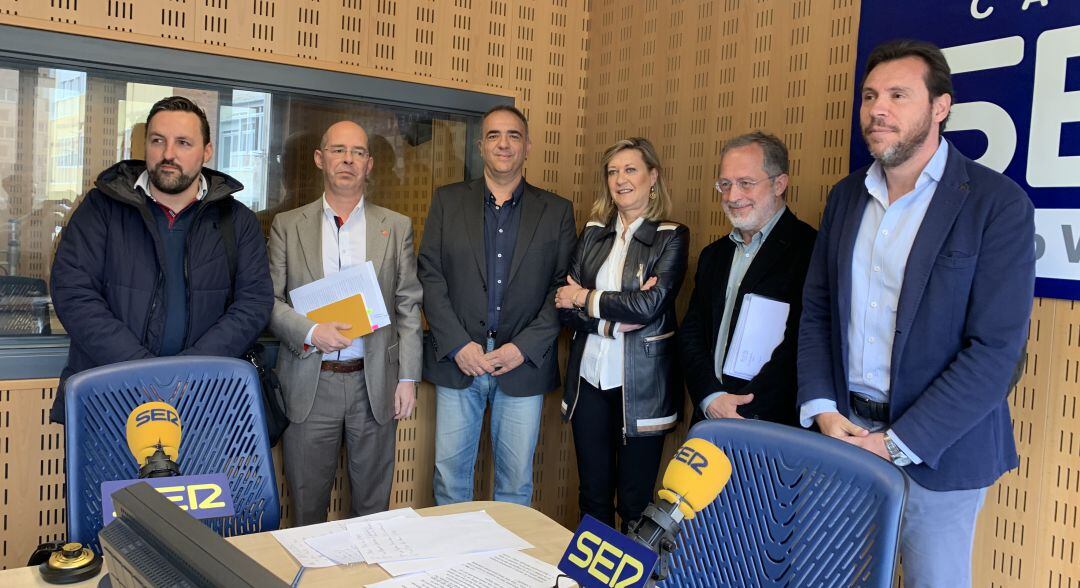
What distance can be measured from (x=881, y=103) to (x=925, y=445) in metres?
0.92

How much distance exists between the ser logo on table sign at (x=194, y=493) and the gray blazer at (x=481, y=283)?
195 centimetres

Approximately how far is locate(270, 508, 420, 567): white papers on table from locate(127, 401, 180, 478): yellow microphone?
1.23 ft

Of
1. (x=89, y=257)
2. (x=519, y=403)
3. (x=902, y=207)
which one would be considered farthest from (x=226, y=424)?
(x=902, y=207)

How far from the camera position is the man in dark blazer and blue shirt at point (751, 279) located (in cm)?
276

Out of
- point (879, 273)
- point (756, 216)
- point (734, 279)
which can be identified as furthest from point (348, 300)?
point (879, 273)

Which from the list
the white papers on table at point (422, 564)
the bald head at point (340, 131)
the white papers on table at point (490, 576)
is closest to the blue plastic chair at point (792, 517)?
the white papers on table at point (490, 576)

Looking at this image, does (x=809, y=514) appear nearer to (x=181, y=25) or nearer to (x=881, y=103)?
(x=881, y=103)

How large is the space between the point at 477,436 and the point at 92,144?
79.3 inches

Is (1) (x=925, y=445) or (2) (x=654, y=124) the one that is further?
(2) (x=654, y=124)

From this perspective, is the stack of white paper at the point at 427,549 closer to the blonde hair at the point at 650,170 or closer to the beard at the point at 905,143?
the beard at the point at 905,143

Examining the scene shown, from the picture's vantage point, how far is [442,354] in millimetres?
3420

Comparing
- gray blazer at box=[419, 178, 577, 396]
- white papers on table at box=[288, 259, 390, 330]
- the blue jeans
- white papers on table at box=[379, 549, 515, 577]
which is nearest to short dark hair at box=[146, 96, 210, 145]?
white papers on table at box=[288, 259, 390, 330]

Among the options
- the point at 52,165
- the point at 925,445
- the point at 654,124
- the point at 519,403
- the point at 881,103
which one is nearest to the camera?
the point at 925,445

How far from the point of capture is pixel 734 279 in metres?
2.94
